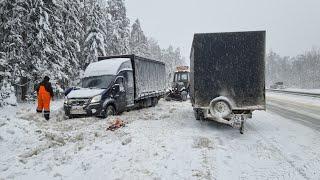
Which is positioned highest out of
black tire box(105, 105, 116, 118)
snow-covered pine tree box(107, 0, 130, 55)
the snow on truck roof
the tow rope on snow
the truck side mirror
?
snow-covered pine tree box(107, 0, 130, 55)

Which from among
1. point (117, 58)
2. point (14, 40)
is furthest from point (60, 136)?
point (14, 40)

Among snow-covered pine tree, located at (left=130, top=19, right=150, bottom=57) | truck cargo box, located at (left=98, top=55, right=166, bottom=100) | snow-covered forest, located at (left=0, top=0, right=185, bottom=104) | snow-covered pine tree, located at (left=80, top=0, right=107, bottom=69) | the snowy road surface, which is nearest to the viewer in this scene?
the snowy road surface

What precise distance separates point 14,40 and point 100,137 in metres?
14.6

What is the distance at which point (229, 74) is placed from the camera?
14.0 m

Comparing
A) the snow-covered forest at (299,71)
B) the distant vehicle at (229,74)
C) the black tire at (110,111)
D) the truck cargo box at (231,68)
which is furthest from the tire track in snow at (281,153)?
the snow-covered forest at (299,71)

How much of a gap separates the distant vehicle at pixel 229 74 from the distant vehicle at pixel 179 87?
1651cm

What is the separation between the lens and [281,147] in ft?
35.5

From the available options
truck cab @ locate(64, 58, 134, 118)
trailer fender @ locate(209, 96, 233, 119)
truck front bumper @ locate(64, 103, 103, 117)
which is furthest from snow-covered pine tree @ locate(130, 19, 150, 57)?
trailer fender @ locate(209, 96, 233, 119)

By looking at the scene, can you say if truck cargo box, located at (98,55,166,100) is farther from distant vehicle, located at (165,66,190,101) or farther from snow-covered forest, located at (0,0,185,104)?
snow-covered forest, located at (0,0,185,104)

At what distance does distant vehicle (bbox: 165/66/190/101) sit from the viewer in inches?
1228

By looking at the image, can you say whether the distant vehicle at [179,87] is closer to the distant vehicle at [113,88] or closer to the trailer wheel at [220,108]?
the distant vehicle at [113,88]

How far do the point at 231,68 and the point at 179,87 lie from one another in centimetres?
1741

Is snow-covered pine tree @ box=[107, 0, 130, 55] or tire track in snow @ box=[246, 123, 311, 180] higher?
snow-covered pine tree @ box=[107, 0, 130, 55]

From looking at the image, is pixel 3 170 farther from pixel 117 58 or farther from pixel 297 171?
pixel 117 58
